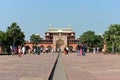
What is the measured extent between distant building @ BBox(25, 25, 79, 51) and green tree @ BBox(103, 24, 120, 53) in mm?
63116

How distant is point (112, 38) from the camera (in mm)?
112250

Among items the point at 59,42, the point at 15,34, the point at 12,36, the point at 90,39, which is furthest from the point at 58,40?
the point at 12,36

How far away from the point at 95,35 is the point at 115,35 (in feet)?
194

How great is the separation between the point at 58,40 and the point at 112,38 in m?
73.7

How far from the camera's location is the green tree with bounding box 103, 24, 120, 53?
11014 centimetres

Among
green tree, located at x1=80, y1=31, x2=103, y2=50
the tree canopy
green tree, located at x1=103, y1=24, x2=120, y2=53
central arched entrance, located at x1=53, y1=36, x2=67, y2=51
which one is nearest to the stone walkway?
the tree canopy

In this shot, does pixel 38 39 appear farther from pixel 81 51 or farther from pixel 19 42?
pixel 81 51

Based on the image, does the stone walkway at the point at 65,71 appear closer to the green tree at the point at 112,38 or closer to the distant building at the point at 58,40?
the green tree at the point at 112,38

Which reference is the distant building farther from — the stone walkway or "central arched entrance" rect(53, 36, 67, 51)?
the stone walkway

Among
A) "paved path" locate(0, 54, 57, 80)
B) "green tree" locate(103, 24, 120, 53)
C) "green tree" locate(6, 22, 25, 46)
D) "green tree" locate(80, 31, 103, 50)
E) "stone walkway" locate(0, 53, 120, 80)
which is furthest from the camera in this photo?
"green tree" locate(80, 31, 103, 50)

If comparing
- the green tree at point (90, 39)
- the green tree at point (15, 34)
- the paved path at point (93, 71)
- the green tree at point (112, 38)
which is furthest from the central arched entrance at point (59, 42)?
the paved path at point (93, 71)

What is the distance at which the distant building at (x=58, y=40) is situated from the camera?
18200 centimetres

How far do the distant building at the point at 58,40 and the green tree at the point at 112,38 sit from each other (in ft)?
207

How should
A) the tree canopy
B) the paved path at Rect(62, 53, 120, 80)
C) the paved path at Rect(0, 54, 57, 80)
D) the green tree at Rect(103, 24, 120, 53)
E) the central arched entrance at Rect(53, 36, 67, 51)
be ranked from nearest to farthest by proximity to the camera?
the paved path at Rect(0, 54, 57, 80) < the paved path at Rect(62, 53, 120, 80) < the tree canopy < the green tree at Rect(103, 24, 120, 53) < the central arched entrance at Rect(53, 36, 67, 51)
